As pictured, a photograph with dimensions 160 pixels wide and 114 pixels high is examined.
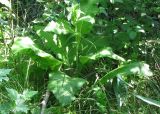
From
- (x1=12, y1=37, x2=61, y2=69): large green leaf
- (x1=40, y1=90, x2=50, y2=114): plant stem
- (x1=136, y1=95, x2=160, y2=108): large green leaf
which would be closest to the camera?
(x1=40, y1=90, x2=50, y2=114): plant stem

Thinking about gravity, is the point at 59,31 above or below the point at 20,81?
above

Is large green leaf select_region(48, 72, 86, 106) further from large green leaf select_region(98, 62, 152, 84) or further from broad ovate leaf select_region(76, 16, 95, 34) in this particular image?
broad ovate leaf select_region(76, 16, 95, 34)

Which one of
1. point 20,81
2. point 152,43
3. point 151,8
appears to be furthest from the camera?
point 152,43

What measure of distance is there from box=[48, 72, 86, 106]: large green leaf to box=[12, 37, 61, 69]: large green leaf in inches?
3.7

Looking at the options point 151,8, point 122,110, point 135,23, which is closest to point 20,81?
point 122,110

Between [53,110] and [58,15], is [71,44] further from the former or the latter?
[53,110]

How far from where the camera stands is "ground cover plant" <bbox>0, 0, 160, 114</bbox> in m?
2.53

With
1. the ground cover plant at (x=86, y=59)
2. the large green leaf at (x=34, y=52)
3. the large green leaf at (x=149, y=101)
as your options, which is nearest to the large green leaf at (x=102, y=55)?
the ground cover plant at (x=86, y=59)

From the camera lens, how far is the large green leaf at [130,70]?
8.41ft

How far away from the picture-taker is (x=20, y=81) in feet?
8.78

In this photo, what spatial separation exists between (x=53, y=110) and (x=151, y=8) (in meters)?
1.03

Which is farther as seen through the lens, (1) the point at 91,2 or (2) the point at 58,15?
(2) the point at 58,15

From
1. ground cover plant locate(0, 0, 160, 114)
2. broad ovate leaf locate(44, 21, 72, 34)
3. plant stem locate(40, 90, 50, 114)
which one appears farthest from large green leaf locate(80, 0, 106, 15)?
plant stem locate(40, 90, 50, 114)

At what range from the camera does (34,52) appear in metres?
2.65
